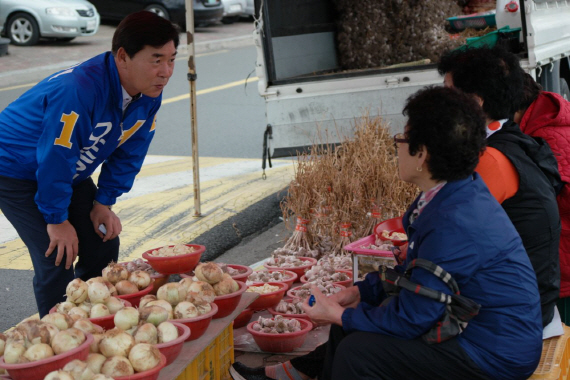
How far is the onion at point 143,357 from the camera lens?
226 cm

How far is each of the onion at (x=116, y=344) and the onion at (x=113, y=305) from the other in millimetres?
407

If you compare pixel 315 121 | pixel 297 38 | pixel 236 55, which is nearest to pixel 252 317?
pixel 315 121

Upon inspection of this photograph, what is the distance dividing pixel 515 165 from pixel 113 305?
1607mm

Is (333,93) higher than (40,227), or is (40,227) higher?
(333,93)

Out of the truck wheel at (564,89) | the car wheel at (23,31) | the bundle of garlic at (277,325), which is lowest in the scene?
the bundle of garlic at (277,325)

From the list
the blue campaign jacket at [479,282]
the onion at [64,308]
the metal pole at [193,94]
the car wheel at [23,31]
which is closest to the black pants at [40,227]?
the onion at [64,308]

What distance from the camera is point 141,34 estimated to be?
301 cm

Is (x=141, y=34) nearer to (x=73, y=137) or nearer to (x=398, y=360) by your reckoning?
(x=73, y=137)

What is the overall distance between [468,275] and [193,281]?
3.95 feet

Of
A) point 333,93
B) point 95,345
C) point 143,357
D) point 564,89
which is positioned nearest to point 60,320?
point 95,345

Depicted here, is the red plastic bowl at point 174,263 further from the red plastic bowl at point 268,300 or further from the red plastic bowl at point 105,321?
the red plastic bowl at point 105,321

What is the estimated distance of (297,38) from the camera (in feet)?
24.4

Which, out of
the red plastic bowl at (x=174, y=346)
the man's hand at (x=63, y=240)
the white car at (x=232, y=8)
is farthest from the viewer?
the white car at (x=232, y=8)

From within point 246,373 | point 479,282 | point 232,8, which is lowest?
point 246,373
